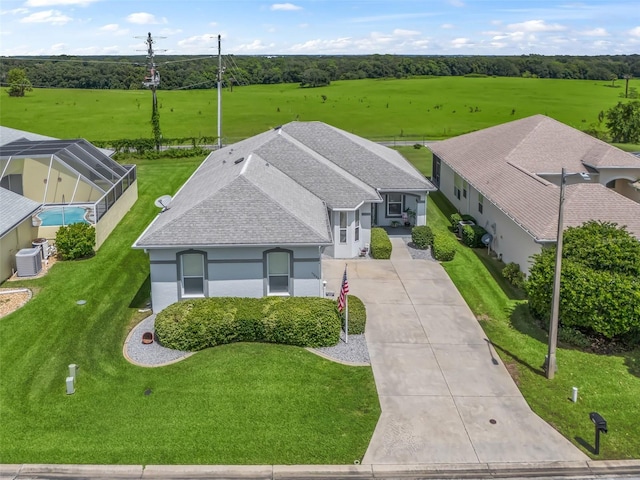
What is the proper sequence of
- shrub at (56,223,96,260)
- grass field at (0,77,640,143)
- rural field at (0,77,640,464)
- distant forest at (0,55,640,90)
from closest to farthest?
rural field at (0,77,640,464)
shrub at (56,223,96,260)
grass field at (0,77,640,143)
distant forest at (0,55,640,90)

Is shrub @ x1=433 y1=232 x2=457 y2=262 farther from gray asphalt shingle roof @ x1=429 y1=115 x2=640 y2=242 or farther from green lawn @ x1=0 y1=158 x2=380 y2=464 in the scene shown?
green lawn @ x1=0 y1=158 x2=380 y2=464

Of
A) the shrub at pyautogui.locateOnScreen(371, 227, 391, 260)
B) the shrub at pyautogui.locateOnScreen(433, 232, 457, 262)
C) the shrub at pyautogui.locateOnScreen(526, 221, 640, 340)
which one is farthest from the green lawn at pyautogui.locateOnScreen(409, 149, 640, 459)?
the shrub at pyautogui.locateOnScreen(371, 227, 391, 260)

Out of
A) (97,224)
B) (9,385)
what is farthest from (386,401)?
(97,224)

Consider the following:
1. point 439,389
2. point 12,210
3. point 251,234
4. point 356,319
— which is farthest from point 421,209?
point 12,210

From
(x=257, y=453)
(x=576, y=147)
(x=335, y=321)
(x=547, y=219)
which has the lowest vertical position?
(x=257, y=453)

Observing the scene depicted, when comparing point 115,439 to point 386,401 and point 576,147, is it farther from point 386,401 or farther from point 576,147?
point 576,147

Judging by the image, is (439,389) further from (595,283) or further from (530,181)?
(530,181)
